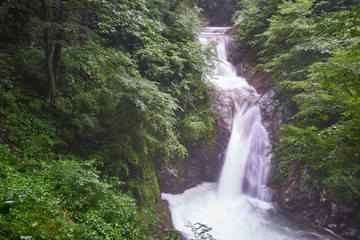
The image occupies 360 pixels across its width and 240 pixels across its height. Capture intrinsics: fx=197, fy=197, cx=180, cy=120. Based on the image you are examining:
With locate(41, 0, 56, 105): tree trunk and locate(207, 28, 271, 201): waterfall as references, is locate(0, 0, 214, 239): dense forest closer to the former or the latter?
locate(41, 0, 56, 105): tree trunk

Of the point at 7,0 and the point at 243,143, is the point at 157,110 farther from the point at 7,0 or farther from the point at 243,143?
the point at 243,143

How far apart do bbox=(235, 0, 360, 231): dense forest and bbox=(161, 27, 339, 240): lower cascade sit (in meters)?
1.24

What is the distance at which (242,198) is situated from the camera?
930 centimetres

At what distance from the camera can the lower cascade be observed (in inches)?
285

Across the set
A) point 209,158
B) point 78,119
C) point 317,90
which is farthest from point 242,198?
point 78,119

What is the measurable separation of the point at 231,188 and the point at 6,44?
9.85 metres

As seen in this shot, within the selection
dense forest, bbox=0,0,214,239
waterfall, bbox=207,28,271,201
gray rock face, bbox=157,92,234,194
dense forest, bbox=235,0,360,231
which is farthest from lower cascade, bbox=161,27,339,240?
dense forest, bbox=0,0,214,239

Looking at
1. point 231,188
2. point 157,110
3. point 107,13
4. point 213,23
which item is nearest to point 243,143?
point 231,188

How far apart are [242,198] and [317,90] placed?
5621 mm

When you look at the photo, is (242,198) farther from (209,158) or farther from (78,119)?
(78,119)

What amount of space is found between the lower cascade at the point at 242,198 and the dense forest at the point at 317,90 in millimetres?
1245

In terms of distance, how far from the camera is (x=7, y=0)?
15.1ft

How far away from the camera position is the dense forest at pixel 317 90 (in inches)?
179

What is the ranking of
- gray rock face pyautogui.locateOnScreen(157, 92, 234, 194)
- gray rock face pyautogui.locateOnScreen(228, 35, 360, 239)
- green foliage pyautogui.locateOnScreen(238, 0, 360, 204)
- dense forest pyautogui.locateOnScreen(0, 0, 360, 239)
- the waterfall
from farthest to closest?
the waterfall, gray rock face pyautogui.locateOnScreen(157, 92, 234, 194), gray rock face pyautogui.locateOnScreen(228, 35, 360, 239), green foliage pyautogui.locateOnScreen(238, 0, 360, 204), dense forest pyautogui.locateOnScreen(0, 0, 360, 239)
